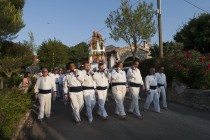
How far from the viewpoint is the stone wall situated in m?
13.5

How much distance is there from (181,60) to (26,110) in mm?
8154

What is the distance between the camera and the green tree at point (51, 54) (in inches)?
2109

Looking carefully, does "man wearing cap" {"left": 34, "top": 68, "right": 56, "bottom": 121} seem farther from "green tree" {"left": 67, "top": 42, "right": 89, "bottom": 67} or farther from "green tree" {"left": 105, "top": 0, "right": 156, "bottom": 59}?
"green tree" {"left": 67, "top": 42, "right": 89, "bottom": 67}

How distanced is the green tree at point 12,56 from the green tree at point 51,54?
30.9m

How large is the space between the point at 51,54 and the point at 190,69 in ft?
134

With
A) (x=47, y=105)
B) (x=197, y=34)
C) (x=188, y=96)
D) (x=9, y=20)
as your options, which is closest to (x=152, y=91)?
(x=188, y=96)

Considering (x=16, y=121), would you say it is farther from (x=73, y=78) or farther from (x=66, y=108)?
(x=66, y=108)

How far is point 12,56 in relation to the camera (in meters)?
20.8

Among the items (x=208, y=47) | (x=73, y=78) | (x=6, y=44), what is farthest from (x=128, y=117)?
(x=208, y=47)

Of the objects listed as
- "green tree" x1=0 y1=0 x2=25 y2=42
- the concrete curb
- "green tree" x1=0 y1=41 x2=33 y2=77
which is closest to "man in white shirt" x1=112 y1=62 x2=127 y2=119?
the concrete curb

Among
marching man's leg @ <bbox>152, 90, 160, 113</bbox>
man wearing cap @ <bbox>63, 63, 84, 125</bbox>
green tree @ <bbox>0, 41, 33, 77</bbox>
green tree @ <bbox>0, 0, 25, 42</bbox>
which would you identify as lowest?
marching man's leg @ <bbox>152, 90, 160, 113</bbox>

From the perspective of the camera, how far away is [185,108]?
13.9 m

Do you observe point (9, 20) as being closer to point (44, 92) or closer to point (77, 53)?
point (44, 92)

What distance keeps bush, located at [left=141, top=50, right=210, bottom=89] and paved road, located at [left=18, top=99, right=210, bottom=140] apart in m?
2.87
